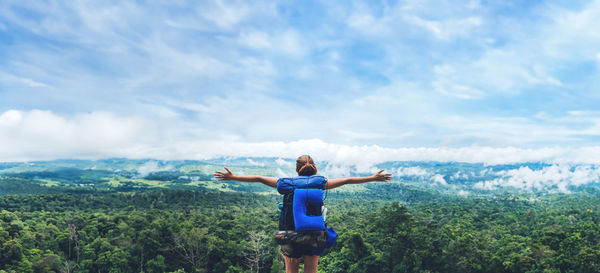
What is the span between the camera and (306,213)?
126 inches

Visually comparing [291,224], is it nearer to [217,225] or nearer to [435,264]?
[435,264]

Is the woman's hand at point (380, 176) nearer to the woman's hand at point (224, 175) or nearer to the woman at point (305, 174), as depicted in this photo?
the woman at point (305, 174)

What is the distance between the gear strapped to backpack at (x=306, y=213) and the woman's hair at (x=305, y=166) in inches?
9.8

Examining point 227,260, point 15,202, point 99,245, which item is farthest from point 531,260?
point 15,202

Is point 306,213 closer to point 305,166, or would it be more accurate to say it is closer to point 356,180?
point 305,166

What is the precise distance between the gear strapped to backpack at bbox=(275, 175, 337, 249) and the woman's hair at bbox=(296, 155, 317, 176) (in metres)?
0.25

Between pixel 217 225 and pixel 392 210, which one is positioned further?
pixel 217 225

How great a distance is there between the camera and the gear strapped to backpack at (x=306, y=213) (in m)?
3.14

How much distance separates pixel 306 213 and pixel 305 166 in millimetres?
563

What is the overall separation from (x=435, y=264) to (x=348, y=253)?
9.07m

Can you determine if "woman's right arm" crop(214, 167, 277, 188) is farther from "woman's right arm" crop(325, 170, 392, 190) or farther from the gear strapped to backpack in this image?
"woman's right arm" crop(325, 170, 392, 190)

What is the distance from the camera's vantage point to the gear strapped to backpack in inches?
124

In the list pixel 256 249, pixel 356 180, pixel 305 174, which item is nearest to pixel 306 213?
pixel 305 174

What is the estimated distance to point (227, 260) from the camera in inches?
1374
